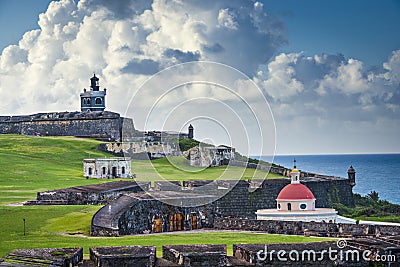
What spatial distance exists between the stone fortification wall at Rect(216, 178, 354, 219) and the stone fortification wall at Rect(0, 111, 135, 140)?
32.0m

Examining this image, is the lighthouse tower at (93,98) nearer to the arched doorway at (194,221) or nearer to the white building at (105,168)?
the white building at (105,168)

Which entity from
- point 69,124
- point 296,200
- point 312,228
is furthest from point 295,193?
point 69,124

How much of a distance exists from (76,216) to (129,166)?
84.6 feet

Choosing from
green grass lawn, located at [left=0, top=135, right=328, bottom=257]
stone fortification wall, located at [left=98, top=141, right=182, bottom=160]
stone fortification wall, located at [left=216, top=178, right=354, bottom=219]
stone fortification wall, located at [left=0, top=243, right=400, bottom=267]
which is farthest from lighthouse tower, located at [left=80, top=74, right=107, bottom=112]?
stone fortification wall, located at [left=0, top=243, right=400, bottom=267]

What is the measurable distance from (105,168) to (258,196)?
13801mm

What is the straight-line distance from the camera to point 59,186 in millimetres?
43438

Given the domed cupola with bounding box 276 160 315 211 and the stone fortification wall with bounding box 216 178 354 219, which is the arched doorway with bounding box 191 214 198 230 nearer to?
the domed cupola with bounding box 276 160 315 211

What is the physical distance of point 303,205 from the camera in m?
35.3

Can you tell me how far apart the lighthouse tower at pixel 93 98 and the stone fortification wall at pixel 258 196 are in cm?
3927

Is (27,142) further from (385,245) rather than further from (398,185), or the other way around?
(398,185)

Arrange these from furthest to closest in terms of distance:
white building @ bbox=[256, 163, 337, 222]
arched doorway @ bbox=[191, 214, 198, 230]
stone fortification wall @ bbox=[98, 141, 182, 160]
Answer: stone fortification wall @ bbox=[98, 141, 182, 160], white building @ bbox=[256, 163, 337, 222], arched doorway @ bbox=[191, 214, 198, 230]

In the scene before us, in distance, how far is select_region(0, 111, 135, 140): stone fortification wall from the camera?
80875mm

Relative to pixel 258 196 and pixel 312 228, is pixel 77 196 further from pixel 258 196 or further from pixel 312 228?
pixel 258 196

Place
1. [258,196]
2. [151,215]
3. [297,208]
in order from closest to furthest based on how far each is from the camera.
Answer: [151,215]
[297,208]
[258,196]
